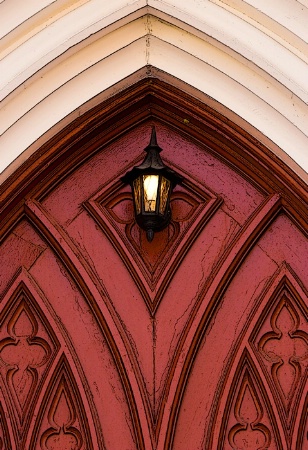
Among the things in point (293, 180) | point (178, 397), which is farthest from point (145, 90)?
point (178, 397)

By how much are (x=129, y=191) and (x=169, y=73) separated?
0.61 metres

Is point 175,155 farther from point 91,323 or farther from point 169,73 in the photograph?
point 91,323

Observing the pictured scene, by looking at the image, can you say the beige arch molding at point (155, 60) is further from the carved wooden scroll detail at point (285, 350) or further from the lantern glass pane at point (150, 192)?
the carved wooden scroll detail at point (285, 350)

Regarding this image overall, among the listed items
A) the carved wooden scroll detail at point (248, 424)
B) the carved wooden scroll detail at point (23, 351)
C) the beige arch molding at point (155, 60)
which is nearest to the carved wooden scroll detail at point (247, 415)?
the carved wooden scroll detail at point (248, 424)

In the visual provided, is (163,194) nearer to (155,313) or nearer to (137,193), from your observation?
(137,193)

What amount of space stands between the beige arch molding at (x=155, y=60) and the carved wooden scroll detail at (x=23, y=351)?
2.12ft

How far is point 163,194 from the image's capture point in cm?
461

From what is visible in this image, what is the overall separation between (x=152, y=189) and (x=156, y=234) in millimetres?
310

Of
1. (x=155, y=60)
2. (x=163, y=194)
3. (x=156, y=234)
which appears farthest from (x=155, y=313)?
(x=155, y=60)

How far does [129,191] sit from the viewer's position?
489 centimetres

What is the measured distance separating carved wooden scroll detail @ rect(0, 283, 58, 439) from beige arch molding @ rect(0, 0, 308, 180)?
65 cm

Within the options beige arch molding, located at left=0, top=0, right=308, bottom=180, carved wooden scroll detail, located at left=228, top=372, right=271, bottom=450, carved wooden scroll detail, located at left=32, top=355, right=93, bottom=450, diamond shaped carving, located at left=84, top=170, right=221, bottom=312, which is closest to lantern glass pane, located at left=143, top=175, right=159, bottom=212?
diamond shaped carving, located at left=84, top=170, right=221, bottom=312

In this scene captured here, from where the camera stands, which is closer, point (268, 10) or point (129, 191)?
point (268, 10)

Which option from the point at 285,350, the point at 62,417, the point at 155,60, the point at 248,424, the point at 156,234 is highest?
the point at 155,60
